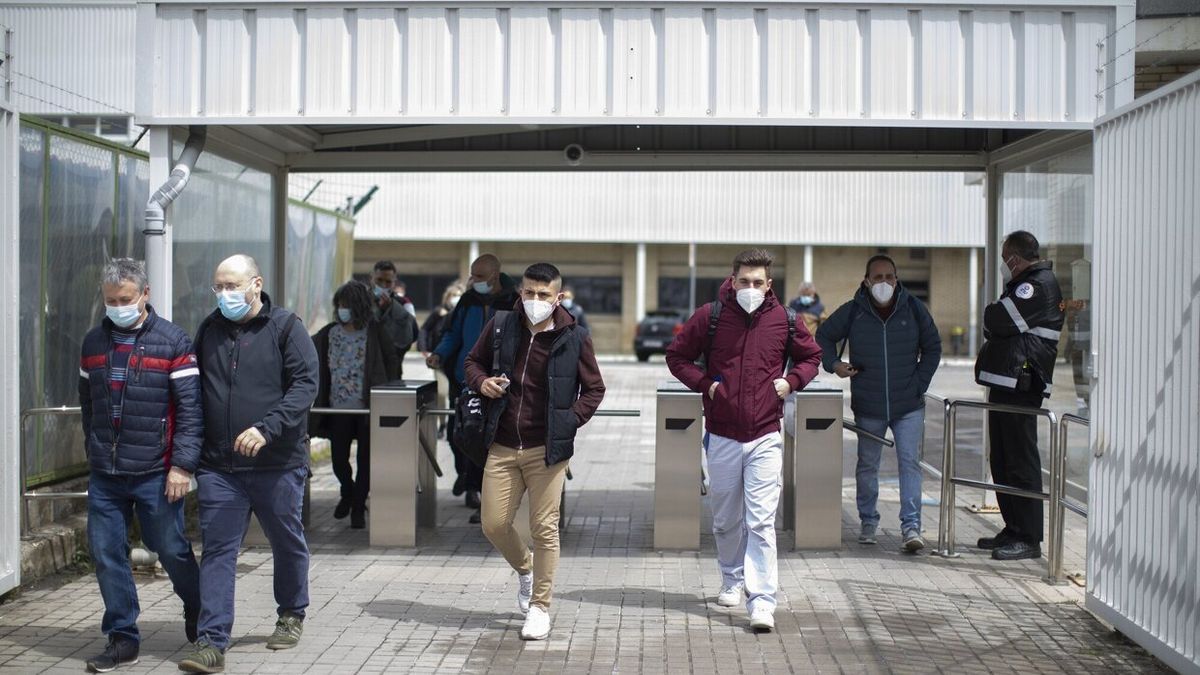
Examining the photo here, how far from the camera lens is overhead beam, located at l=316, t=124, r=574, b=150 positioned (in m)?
9.64

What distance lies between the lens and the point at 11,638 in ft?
21.0

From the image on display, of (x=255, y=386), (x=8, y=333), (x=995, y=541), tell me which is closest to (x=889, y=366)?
(x=995, y=541)

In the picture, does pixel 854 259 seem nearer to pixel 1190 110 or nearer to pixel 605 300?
pixel 605 300

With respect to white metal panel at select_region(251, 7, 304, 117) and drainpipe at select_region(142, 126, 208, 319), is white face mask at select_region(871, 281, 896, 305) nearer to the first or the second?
white metal panel at select_region(251, 7, 304, 117)

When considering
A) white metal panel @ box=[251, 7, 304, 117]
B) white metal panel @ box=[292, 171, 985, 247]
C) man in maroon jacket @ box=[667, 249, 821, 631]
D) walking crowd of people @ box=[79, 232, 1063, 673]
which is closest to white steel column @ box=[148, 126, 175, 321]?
white metal panel @ box=[251, 7, 304, 117]

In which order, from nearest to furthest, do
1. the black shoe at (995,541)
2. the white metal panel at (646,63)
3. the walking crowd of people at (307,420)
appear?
1. the walking crowd of people at (307,420)
2. the white metal panel at (646,63)
3. the black shoe at (995,541)

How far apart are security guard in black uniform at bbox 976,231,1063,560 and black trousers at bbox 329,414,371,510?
4327 mm

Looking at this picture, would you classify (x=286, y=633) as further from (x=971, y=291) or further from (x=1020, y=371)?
(x=971, y=291)

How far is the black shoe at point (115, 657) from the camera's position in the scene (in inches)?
229

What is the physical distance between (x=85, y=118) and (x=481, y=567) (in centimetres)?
458

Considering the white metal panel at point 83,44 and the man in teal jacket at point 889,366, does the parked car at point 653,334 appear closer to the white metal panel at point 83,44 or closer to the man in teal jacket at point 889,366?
the white metal panel at point 83,44

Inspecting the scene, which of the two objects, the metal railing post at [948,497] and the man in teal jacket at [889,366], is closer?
the metal railing post at [948,497]

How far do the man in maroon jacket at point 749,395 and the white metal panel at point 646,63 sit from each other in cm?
166

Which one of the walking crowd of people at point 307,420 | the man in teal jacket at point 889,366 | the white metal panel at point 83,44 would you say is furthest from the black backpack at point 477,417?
the white metal panel at point 83,44
